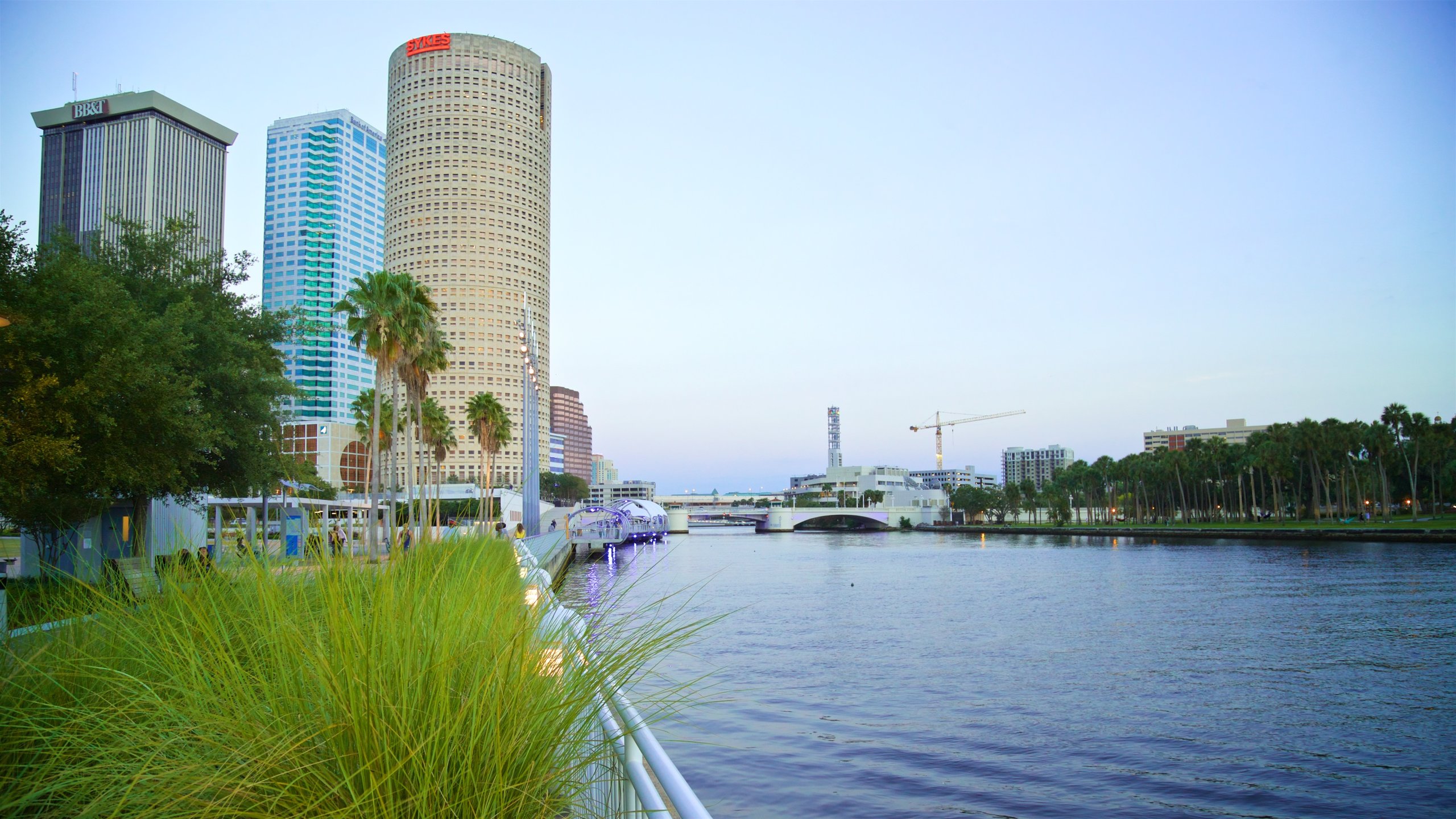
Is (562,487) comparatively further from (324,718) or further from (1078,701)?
(324,718)

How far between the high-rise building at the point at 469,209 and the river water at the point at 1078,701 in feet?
476

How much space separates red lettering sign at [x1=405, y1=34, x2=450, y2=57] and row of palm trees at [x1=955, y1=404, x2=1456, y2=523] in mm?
143295

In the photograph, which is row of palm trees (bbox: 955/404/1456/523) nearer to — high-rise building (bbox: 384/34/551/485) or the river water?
the river water

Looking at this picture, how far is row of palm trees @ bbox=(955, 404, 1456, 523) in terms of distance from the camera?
81.7 metres

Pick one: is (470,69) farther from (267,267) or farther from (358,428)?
(358,428)

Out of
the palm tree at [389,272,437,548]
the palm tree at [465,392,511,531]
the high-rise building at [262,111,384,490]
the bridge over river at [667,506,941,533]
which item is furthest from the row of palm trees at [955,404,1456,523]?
the high-rise building at [262,111,384,490]

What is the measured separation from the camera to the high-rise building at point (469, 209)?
17462 cm

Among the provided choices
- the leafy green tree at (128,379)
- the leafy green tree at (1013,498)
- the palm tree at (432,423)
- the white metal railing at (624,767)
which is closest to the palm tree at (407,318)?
the leafy green tree at (128,379)

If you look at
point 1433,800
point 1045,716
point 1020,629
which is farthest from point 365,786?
point 1020,629

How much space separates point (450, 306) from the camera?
175250mm

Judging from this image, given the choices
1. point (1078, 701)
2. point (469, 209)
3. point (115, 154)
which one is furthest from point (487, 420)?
point (115, 154)

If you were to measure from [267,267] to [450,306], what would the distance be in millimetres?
41346

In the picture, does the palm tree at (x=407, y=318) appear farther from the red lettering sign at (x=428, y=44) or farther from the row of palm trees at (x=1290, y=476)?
the red lettering sign at (x=428, y=44)

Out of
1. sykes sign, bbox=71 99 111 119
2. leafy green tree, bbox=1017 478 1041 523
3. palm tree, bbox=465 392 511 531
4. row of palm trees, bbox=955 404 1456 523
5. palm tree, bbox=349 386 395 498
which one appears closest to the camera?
palm tree, bbox=349 386 395 498
